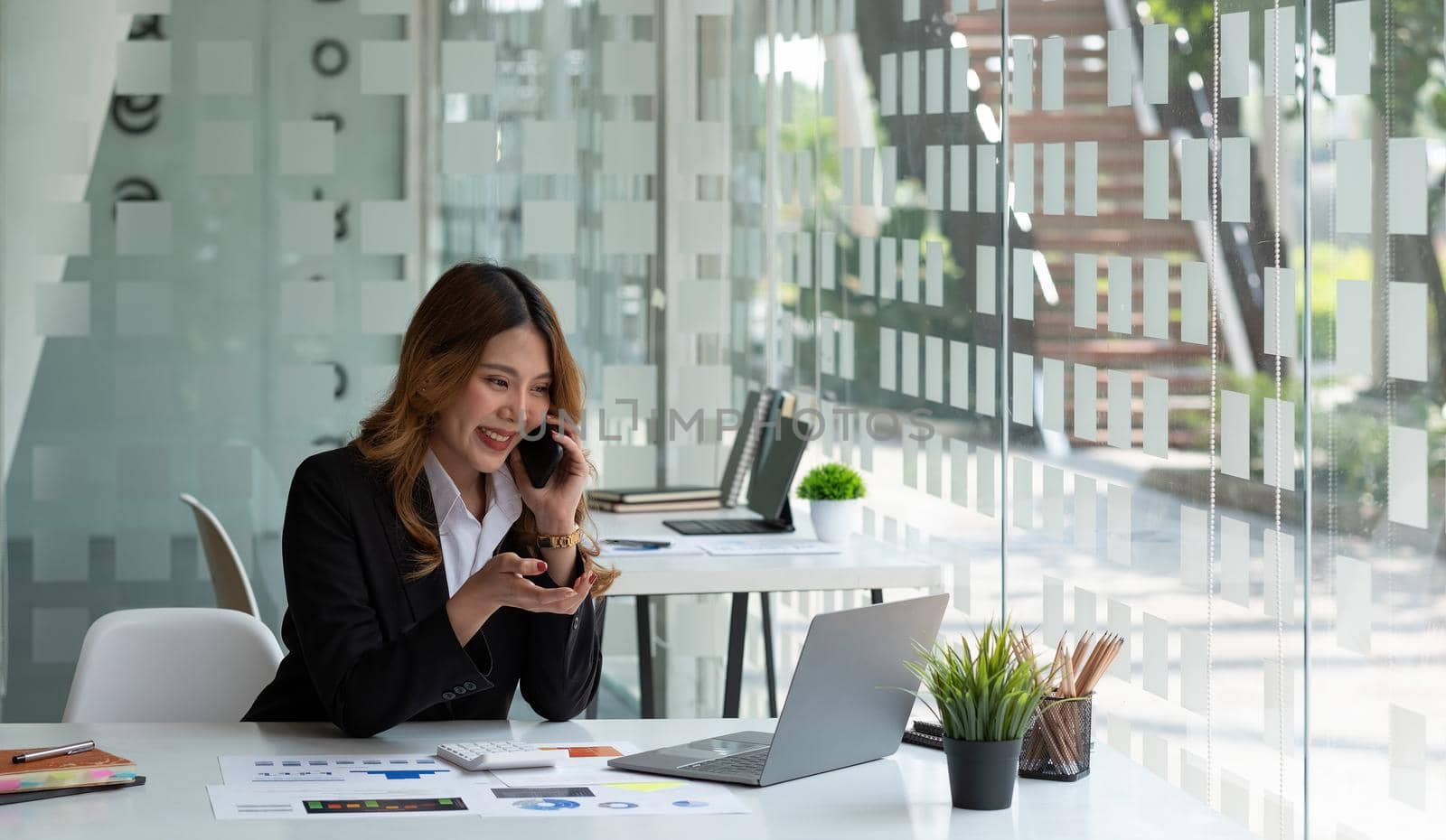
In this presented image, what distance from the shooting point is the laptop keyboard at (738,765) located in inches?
73.4

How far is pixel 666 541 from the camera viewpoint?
3.60 m

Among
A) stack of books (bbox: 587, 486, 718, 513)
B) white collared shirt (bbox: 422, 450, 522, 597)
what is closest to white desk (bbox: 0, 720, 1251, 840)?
white collared shirt (bbox: 422, 450, 522, 597)

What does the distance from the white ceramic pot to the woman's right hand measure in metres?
1.63

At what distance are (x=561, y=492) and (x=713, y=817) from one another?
25.7 inches

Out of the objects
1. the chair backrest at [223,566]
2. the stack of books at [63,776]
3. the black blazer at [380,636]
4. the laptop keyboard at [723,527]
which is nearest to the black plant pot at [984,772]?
the black blazer at [380,636]

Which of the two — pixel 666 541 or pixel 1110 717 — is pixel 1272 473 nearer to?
pixel 1110 717

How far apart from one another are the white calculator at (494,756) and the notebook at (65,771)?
14.0 inches

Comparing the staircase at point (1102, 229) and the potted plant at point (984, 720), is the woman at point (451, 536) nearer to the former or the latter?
the potted plant at point (984, 720)

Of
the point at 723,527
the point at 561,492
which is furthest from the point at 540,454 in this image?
the point at 723,527

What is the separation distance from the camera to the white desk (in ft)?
5.41

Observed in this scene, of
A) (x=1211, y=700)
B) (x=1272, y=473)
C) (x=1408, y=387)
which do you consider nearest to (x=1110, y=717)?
(x=1211, y=700)

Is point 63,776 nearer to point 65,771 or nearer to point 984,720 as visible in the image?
point 65,771

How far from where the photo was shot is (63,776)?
176 centimetres

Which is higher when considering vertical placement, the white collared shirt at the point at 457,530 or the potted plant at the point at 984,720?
the white collared shirt at the point at 457,530
